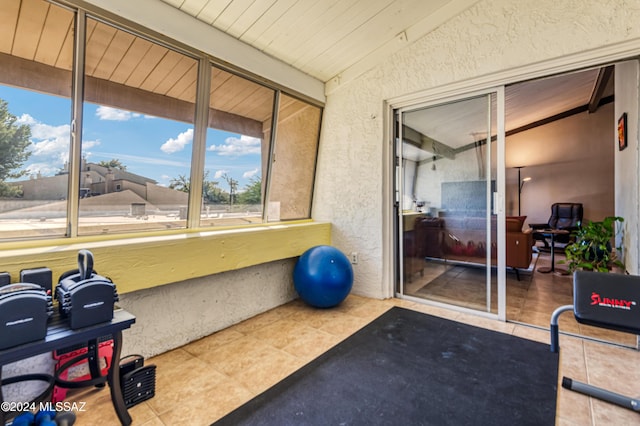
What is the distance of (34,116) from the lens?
205 centimetres

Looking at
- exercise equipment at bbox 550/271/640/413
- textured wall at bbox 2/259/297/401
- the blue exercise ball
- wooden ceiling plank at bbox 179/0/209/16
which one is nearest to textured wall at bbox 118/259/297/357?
textured wall at bbox 2/259/297/401

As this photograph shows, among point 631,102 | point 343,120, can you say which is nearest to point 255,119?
point 343,120

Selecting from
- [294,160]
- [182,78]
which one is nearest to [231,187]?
[294,160]

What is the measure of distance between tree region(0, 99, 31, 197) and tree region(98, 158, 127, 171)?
1.45 ft

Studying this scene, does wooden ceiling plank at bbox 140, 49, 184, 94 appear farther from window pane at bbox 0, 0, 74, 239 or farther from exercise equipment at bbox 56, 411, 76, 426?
exercise equipment at bbox 56, 411, 76, 426

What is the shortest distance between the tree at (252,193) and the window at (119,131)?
0.05ft

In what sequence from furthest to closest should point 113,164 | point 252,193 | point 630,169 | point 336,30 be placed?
point 252,193
point 336,30
point 630,169
point 113,164

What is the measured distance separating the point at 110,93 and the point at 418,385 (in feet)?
10.3

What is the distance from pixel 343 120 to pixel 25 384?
3819 millimetres

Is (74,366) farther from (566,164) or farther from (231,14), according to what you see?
(566,164)

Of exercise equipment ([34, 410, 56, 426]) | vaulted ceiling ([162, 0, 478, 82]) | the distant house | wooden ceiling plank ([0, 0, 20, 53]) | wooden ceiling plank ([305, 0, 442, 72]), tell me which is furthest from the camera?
wooden ceiling plank ([305, 0, 442, 72])

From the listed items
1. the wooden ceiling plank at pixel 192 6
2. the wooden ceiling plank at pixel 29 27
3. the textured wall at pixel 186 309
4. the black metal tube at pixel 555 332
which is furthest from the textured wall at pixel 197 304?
the black metal tube at pixel 555 332

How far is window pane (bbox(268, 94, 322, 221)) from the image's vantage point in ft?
12.3

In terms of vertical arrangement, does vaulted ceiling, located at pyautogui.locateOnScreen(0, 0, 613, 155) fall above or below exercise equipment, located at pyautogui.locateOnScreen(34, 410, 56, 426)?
above
